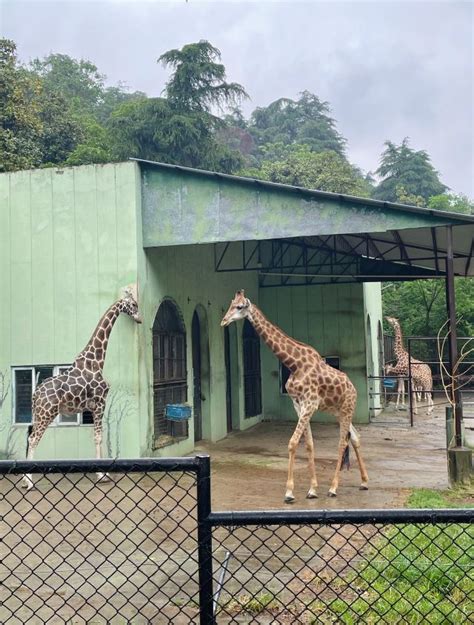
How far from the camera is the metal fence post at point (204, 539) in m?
2.09

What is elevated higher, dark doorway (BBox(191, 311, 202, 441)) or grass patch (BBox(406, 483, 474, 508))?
dark doorway (BBox(191, 311, 202, 441))

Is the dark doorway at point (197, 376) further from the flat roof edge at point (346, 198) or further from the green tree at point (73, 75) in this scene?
the green tree at point (73, 75)

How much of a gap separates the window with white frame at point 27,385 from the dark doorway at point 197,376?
2921 millimetres

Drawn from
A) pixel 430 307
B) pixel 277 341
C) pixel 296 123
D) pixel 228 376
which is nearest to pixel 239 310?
pixel 277 341

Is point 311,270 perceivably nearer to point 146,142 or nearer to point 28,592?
point 28,592

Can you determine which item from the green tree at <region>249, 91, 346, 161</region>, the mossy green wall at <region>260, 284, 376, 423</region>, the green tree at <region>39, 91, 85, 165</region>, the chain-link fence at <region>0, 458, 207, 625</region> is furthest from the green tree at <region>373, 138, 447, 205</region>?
the chain-link fence at <region>0, 458, 207, 625</region>

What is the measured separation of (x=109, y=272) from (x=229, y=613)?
6482mm

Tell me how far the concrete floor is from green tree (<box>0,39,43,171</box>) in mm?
10929

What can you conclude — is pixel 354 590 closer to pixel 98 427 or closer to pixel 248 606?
pixel 248 606

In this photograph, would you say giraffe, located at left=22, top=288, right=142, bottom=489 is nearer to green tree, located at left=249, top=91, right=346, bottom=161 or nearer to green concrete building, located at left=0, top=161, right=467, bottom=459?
green concrete building, located at left=0, top=161, right=467, bottom=459

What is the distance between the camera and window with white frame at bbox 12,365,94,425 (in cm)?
955

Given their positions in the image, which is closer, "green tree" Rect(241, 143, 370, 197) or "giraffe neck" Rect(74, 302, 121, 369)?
"giraffe neck" Rect(74, 302, 121, 369)

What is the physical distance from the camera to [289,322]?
50.0 feet

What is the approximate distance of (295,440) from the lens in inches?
291
